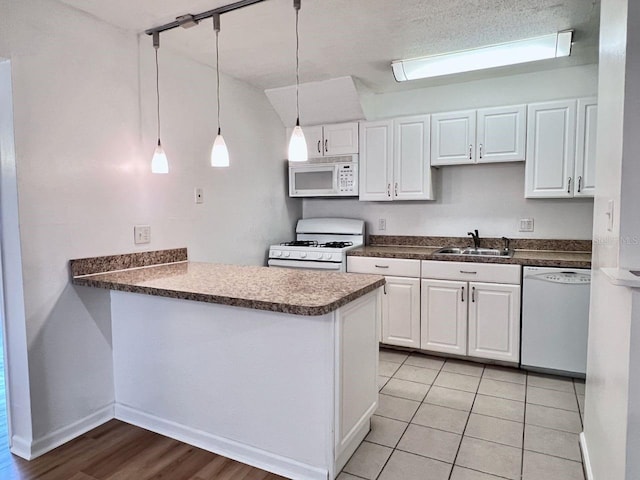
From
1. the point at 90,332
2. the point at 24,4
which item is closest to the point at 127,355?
the point at 90,332

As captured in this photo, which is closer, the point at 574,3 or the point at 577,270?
the point at 574,3

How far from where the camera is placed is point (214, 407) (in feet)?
6.76

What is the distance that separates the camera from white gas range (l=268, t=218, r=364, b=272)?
347cm

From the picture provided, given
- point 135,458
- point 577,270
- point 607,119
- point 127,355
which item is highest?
point 607,119

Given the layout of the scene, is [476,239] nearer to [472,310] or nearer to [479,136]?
[472,310]

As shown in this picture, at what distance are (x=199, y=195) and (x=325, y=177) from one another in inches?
50.9

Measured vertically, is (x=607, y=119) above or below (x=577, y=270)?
above

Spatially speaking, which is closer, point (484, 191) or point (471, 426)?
point (471, 426)

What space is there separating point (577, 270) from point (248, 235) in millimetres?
2510

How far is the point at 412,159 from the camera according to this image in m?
3.51

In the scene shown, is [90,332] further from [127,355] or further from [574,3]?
[574,3]

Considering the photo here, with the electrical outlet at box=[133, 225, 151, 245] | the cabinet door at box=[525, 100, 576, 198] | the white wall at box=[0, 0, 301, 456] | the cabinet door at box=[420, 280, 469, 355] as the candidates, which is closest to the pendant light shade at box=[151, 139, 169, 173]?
the white wall at box=[0, 0, 301, 456]

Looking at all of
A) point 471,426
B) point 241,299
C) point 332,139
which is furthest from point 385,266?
point 241,299

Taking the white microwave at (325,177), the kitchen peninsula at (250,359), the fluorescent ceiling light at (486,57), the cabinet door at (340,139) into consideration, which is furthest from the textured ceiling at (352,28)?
the kitchen peninsula at (250,359)
